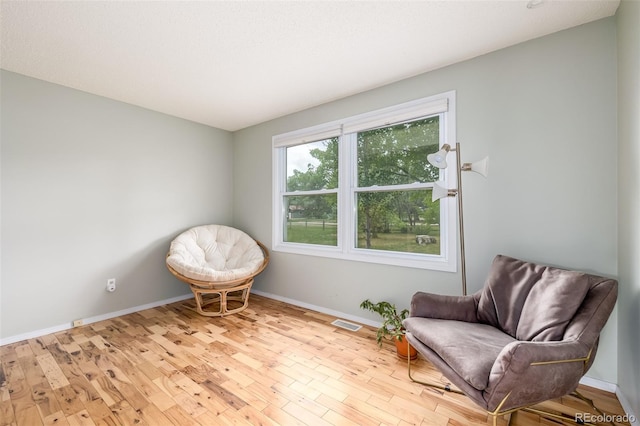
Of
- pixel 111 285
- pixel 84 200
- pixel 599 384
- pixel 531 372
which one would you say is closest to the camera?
pixel 531 372

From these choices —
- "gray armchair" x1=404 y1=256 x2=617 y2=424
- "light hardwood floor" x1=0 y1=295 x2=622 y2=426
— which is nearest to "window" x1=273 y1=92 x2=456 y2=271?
"gray armchair" x1=404 y1=256 x2=617 y2=424

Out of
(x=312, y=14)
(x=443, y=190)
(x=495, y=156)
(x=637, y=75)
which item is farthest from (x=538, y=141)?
(x=312, y=14)

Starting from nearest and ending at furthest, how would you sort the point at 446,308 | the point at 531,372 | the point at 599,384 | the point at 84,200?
the point at 531,372, the point at 599,384, the point at 446,308, the point at 84,200

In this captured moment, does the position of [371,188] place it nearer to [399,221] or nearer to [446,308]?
[399,221]

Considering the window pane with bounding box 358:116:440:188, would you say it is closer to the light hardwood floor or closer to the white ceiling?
the white ceiling

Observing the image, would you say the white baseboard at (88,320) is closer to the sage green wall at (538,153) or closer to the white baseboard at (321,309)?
the white baseboard at (321,309)

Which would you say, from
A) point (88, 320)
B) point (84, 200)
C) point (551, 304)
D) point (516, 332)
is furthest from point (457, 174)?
point (88, 320)

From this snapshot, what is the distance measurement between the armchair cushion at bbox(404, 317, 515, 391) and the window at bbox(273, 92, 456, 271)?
0.67 metres

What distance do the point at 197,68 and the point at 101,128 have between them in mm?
1466

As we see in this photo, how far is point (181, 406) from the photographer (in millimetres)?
1607

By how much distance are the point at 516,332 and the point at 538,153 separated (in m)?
1.25

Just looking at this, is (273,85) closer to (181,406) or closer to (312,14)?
(312,14)

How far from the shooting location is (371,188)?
2.83m

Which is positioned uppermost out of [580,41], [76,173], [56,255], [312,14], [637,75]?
[312,14]
